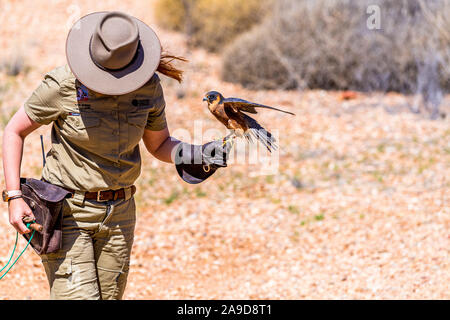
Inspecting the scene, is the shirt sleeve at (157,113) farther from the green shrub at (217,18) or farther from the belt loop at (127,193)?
the green shrub at (217,18)

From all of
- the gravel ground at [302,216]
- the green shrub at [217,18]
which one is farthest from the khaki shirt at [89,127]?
the green shrub at [217,18]

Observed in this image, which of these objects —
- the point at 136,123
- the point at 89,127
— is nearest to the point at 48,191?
the point at 89,127

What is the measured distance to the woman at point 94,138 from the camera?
7.73 feet

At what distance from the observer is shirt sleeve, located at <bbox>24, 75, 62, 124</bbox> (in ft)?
8.07

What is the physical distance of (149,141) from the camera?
2.87 m

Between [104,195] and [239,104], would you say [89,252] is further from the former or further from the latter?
[239,104]

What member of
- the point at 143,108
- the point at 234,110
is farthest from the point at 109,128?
the point at 234,110

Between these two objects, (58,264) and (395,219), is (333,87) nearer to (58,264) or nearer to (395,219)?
(395,219)

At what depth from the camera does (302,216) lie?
6.09m

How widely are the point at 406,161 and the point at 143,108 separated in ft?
18.5

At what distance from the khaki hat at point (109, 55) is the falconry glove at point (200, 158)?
20.1 inches

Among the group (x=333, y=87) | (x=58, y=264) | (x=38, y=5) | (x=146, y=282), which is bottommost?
(x=146, y=282)

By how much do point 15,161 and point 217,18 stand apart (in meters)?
11.4

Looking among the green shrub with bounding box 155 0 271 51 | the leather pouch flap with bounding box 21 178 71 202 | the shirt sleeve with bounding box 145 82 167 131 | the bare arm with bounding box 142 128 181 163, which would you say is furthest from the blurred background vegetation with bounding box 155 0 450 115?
the leather pouch flap with bounding box 21 178 71 202
